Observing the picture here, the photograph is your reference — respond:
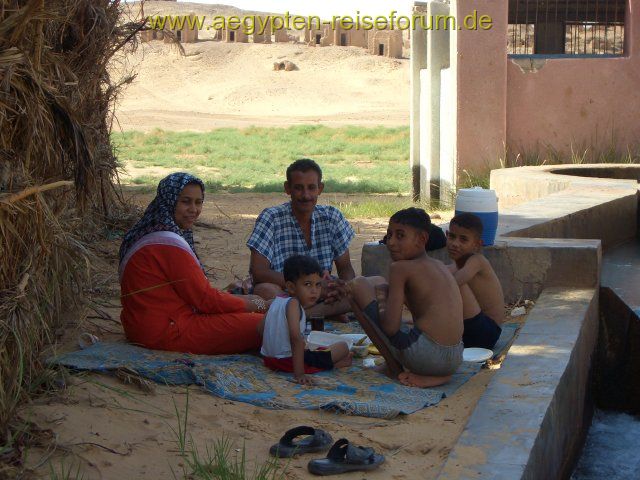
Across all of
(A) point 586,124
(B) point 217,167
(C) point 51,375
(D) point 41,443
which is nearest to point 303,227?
(C) point 51,375

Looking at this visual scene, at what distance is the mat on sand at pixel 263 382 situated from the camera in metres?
4.36

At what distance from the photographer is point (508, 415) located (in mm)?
3711

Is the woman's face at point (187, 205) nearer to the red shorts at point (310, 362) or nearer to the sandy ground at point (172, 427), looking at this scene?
the red shorts at point (310, 362)

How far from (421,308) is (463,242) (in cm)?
77

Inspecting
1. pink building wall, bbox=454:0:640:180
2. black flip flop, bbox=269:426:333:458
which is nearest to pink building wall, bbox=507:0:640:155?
pink building wall, bbox=454:0:640:180

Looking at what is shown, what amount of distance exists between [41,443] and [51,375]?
0.56 meters

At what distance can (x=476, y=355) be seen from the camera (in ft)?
17.0

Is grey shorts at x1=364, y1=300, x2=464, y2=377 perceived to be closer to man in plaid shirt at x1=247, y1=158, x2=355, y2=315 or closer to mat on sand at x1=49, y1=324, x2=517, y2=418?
mat on sand at x1=49, y1=324, x2=517, y2=418

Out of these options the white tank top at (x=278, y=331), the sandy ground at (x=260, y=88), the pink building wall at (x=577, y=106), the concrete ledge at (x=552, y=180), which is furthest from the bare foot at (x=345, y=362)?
the sandy ground at (x=260, y=88)

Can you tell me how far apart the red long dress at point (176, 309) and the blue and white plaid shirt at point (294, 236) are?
97 centimetres

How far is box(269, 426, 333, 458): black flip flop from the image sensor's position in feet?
12.2

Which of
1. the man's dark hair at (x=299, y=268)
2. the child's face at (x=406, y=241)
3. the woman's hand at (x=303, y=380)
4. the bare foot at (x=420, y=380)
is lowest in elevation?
the bare foot at (x=420, y=380)

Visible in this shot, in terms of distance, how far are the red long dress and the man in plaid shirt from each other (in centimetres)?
73

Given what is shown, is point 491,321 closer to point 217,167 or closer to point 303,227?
point 303,227
